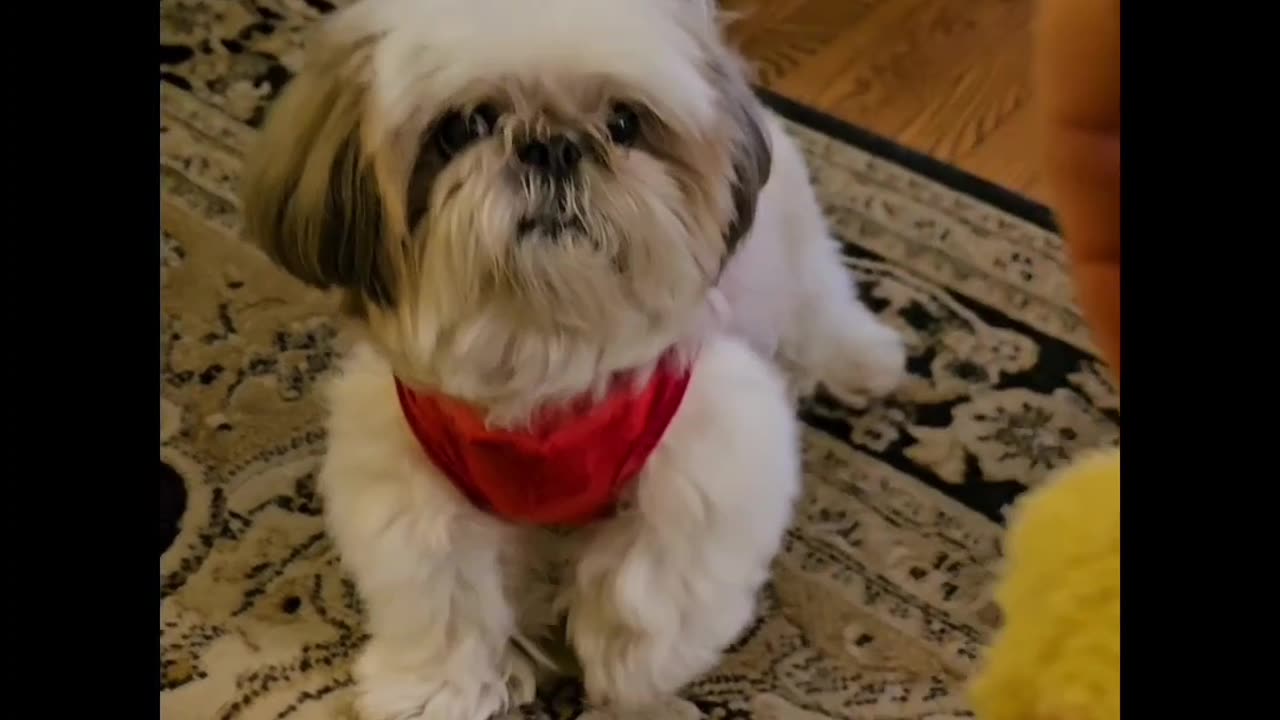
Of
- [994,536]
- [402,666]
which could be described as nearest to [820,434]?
[994,536]

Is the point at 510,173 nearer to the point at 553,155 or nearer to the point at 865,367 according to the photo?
the point at 553,155

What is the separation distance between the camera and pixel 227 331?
5.50 ft

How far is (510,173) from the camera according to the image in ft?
3.28

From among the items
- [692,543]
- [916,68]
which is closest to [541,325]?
[692,543]

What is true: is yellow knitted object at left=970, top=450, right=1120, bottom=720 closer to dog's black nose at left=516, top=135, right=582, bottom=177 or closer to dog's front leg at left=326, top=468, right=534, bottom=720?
dog's black nose at left=516, top=135, right=582, bottom=177

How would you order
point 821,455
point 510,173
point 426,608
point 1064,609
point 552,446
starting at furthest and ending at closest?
point 821,455, point 426,608, point 552,446, point 510,173, point 1064,609

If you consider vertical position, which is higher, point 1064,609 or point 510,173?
point 1064,609

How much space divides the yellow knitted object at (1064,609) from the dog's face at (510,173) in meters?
0.47

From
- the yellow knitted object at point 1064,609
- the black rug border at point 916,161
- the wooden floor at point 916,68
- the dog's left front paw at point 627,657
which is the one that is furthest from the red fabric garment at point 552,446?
the wooden floor at point 916,68

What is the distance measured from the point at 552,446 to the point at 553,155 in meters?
0.24

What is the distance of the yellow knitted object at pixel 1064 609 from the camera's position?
553 mm

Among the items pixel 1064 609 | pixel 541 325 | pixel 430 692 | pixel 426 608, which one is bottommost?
pixel 430 692

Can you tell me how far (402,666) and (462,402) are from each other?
303 millimetres
